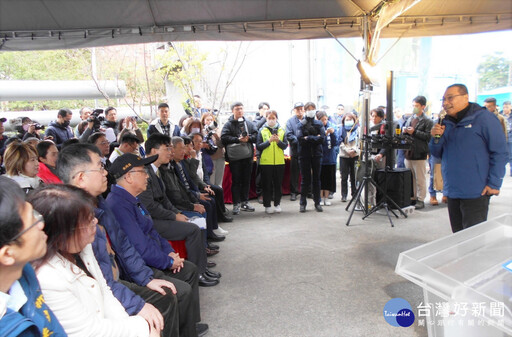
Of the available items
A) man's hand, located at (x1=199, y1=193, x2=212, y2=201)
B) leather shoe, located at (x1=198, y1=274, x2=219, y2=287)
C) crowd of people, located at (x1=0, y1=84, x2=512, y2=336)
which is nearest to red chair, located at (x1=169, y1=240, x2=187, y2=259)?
crowd of people, located at (x1=0, y1=84, x2=512, y2=336)

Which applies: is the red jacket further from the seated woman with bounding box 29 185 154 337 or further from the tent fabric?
the seated woman with bounding box 29 185 154 337

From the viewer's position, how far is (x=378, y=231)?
4359mm

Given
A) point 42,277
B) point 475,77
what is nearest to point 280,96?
point 475,77

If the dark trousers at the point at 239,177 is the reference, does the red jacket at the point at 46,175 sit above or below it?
above

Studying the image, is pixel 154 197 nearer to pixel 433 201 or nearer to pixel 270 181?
pixel 270 181

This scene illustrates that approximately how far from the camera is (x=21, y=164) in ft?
9.45

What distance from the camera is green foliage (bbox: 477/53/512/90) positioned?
35.6 feet

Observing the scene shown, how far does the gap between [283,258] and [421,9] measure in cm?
349

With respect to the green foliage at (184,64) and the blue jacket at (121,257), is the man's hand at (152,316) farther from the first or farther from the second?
the green foliage at (184,64)

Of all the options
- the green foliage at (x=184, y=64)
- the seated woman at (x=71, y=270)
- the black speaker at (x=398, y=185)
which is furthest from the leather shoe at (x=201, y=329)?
the green foliage at (x=184, y=64)

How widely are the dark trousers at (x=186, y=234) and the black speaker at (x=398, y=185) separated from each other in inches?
132

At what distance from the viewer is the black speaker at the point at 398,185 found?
5086mm

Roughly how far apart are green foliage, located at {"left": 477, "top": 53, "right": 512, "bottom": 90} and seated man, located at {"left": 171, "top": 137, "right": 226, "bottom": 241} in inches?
423

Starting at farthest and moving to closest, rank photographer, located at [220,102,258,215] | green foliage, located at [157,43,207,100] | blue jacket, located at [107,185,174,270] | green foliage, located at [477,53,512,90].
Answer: green foliage, located at [477,53,512,90] < green foliage, located at [157,43,207,100] < photographer, located at [220,102,258,215] < blue jacket, located at [107,185,174,270]
